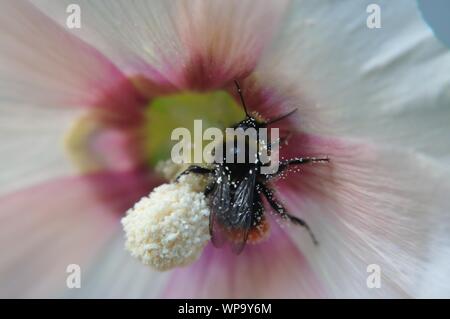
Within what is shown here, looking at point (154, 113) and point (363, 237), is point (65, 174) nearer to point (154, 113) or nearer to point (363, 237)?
point (154, 113)

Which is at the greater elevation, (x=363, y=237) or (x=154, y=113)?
(x=154, y=113)

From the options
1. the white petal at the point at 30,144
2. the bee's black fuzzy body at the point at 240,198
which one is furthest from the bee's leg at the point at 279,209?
the white petal at the point at 30,144

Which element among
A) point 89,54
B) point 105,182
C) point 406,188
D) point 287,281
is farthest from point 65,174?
point 406,188

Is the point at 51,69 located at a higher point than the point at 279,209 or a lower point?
higher

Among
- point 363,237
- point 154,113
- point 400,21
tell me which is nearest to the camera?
point 400,21

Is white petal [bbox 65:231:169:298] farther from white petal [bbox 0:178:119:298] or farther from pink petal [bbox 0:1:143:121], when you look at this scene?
pink petal [bbox 0:1:143:121]

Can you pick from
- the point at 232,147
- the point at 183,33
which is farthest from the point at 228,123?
the point at 183,33

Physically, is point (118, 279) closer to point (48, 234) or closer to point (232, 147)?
point (48, 234)

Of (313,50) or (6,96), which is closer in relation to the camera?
(313,50)
